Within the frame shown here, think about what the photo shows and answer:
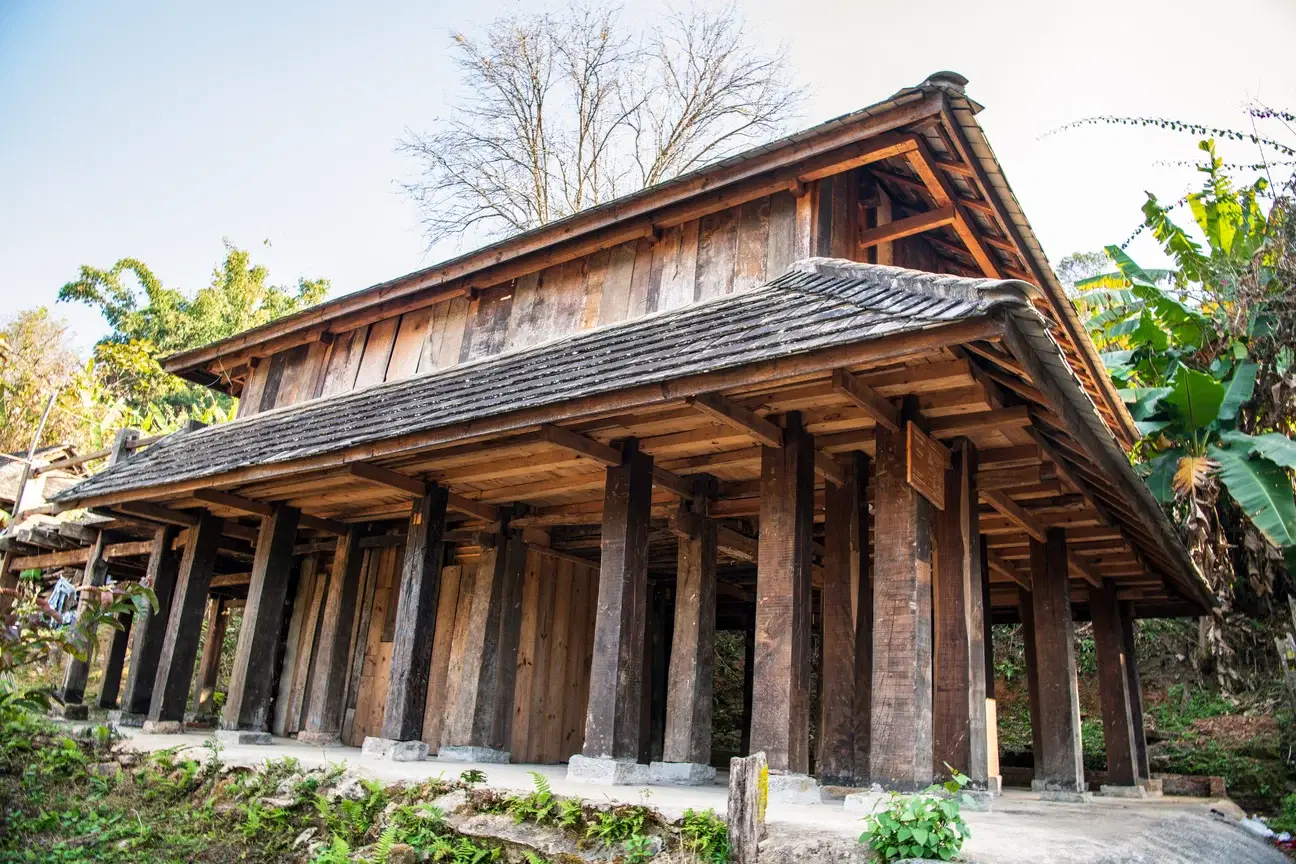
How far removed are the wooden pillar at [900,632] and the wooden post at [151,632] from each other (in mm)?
7094

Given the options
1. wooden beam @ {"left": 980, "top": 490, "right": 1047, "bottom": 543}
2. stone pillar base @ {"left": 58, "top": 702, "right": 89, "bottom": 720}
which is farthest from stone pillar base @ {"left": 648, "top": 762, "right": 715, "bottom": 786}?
stone pillar base @ {"left": 58, "top": 702, "right": 89, "bottom": 720}

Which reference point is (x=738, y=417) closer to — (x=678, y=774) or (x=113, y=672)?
(x=678, y=774)

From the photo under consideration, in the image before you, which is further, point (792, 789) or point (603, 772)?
point (603, 772)

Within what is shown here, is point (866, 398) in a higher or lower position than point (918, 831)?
higher

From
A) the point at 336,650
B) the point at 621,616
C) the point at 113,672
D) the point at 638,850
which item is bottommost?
the point at 638,850

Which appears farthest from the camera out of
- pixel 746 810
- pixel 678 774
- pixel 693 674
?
pixel 693 674

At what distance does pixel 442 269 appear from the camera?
8.88 meters

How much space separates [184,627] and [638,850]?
6.72 metres

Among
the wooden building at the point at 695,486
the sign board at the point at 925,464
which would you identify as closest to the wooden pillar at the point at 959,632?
the wooden building at the point at 695,486

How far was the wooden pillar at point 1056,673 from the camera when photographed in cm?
770

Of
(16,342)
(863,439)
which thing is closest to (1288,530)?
(863,439)

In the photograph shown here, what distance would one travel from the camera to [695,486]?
7258 mm

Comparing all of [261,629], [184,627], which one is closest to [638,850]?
[261,629]

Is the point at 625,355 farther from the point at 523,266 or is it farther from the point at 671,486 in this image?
the point at 523,266
